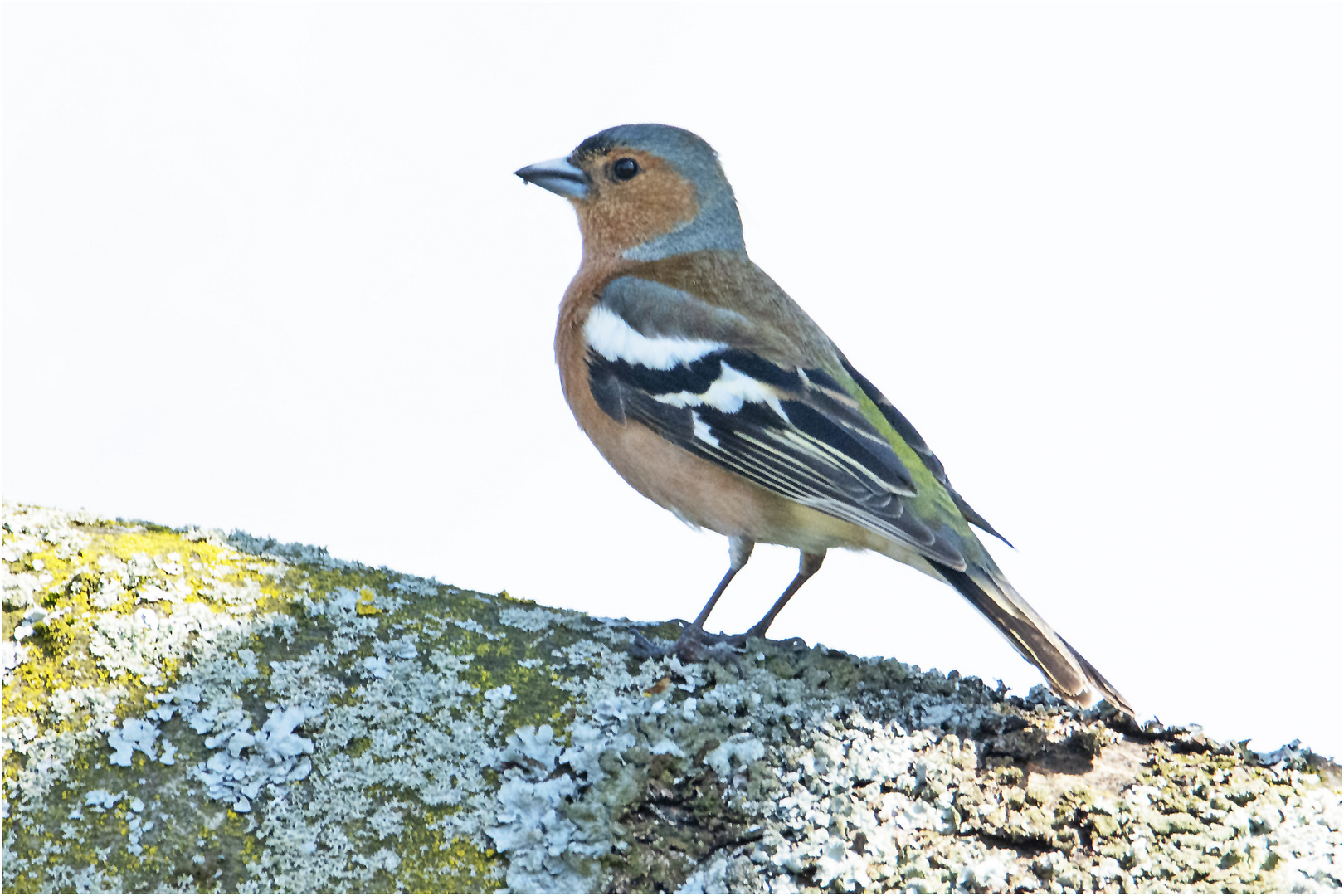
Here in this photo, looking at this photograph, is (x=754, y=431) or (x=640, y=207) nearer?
(x=754, y=431)

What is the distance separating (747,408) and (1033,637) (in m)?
1.30

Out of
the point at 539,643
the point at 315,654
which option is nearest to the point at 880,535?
the point at 539,643

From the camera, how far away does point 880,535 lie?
154 inches

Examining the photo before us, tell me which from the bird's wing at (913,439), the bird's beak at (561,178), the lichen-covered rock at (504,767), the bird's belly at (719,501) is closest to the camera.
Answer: the lichen-covered rock at (504,767)

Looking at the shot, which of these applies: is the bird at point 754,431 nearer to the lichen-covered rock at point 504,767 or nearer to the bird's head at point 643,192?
the bird's head at point 643,192

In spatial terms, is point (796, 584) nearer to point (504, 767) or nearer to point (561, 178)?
point (504, 767)

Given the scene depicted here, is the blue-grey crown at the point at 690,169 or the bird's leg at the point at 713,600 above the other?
the blue-grey crown at the point at 690,169

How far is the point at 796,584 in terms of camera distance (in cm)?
431

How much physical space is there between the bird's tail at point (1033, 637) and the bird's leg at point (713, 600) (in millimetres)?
690

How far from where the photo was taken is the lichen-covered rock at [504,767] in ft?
7.61

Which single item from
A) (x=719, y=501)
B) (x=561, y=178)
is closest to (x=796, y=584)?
(x=719, y=501)

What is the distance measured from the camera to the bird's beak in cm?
547

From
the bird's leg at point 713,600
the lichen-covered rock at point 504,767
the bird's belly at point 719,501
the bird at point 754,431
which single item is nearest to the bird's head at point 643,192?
the bird at point 754,431

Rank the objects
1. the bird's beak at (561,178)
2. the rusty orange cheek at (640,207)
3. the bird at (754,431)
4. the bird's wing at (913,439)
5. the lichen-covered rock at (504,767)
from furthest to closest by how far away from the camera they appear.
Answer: the bird's beak at (561,178) → the rusty orange cheek at (640,207) → the bird's wing at (913,439) → the bird at (754,431) → the lichen-covered rock at (504,767)
